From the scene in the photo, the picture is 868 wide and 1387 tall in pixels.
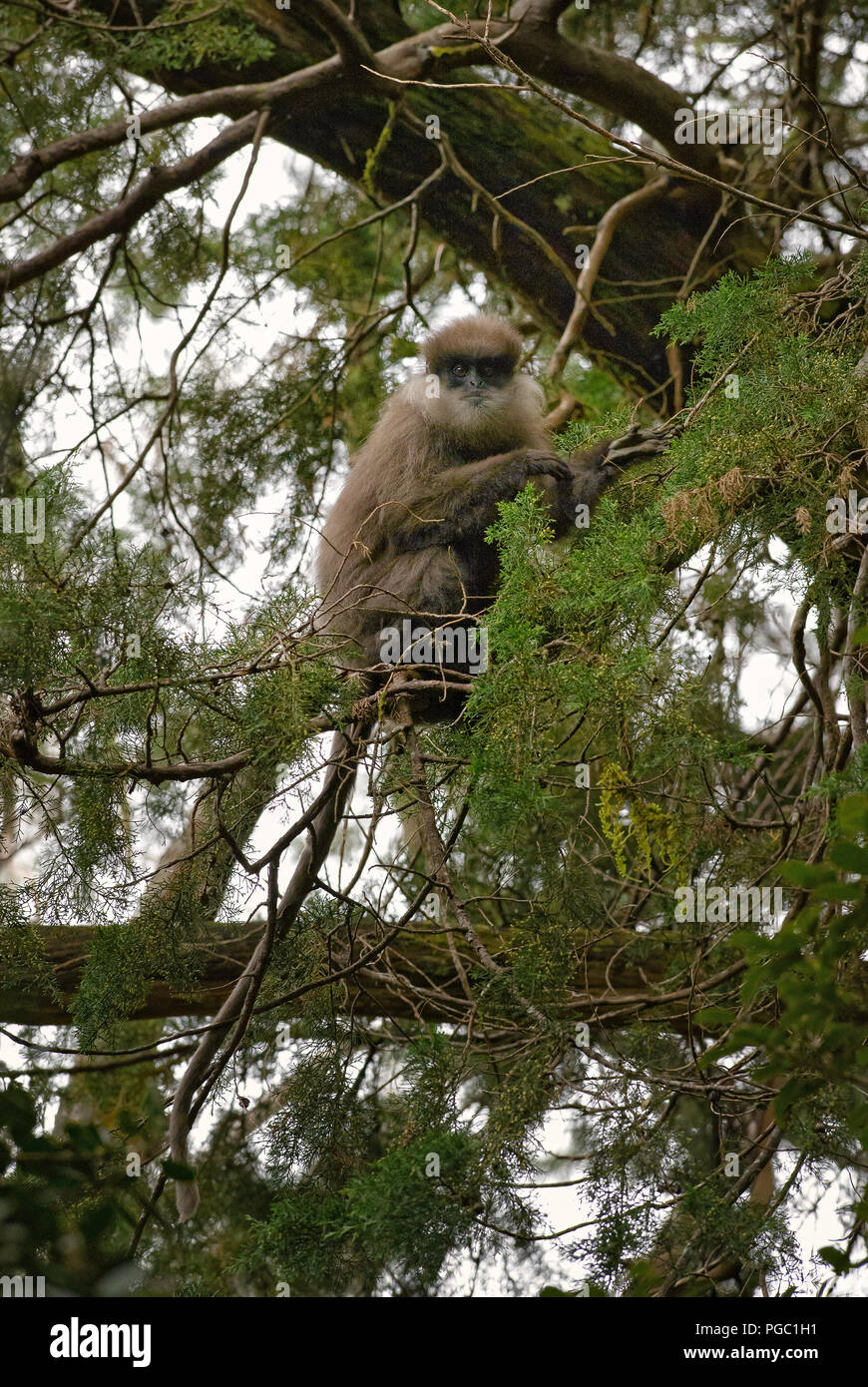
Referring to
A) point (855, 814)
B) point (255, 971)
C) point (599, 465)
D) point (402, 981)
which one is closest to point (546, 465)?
point (599, 465)

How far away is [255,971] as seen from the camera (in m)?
3.05

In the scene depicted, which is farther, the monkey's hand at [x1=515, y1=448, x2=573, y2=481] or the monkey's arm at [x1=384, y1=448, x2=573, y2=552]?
the monkey's arm at [x1=384, y1=448, x2=573, y2=552]

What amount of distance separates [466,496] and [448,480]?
5.8 inches

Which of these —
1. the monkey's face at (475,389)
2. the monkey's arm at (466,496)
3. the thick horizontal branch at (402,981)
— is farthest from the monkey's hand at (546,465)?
the thick horizontal branch at (402,981)

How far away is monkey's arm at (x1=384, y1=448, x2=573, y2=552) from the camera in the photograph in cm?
410

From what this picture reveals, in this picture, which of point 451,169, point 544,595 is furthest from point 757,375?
point 451,169

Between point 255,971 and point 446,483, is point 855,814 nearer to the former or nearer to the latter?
point 255,971

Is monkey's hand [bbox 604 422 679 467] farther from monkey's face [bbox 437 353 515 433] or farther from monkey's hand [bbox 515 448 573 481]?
monkey's face [bbox 437 353 515 433]

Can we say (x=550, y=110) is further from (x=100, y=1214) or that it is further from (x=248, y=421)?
(x=100, y=1214)

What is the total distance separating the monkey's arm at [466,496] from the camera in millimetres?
4102

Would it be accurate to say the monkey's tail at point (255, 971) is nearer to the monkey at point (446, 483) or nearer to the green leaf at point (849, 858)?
the monkey at point (446, 483)

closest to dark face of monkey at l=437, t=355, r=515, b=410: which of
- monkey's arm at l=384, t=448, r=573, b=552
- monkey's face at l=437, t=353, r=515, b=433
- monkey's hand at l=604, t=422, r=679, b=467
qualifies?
monkey's face at l=437, t=353, r=515, b=433

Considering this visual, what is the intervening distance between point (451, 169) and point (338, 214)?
3.86 ft

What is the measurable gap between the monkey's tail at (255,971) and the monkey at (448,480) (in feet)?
2.07
